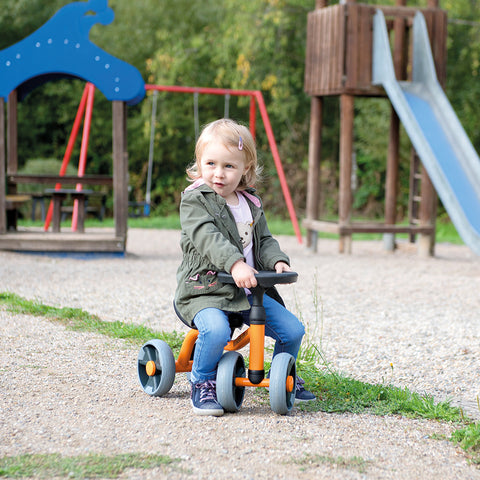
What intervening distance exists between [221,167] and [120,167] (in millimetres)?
5605

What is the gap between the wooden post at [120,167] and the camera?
8492 mm

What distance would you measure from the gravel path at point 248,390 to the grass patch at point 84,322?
126mm

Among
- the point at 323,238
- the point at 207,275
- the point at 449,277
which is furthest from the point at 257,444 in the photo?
the point at 323,238

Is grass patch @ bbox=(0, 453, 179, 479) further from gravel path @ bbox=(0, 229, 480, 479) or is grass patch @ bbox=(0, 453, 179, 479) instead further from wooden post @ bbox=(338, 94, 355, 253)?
wooden post @ bbox=(338, 94, 355, 253)

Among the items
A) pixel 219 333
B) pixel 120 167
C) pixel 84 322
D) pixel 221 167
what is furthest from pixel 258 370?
pixel 120 167

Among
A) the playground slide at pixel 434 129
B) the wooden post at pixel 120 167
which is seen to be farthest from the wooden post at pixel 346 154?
the wooden post at pixel 120 167

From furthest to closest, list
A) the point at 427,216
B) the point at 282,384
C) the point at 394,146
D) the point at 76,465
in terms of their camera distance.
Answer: the point at 394,146 < the point at 427,216 < the point at 282,384 < the point at 76,465

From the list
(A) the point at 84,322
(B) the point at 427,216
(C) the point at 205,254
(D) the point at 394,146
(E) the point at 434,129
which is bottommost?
(A) the point at 84,322

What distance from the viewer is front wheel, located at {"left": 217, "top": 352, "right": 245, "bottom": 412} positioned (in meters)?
2.94

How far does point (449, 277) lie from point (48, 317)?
4.44 m

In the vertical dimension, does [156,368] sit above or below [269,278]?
below

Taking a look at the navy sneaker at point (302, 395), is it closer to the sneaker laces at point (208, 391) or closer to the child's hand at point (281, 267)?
the sneaker laces at point (208, 391)

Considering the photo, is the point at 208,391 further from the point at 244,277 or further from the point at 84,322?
the point at 84,322

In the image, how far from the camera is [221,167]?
3117 millimetres
